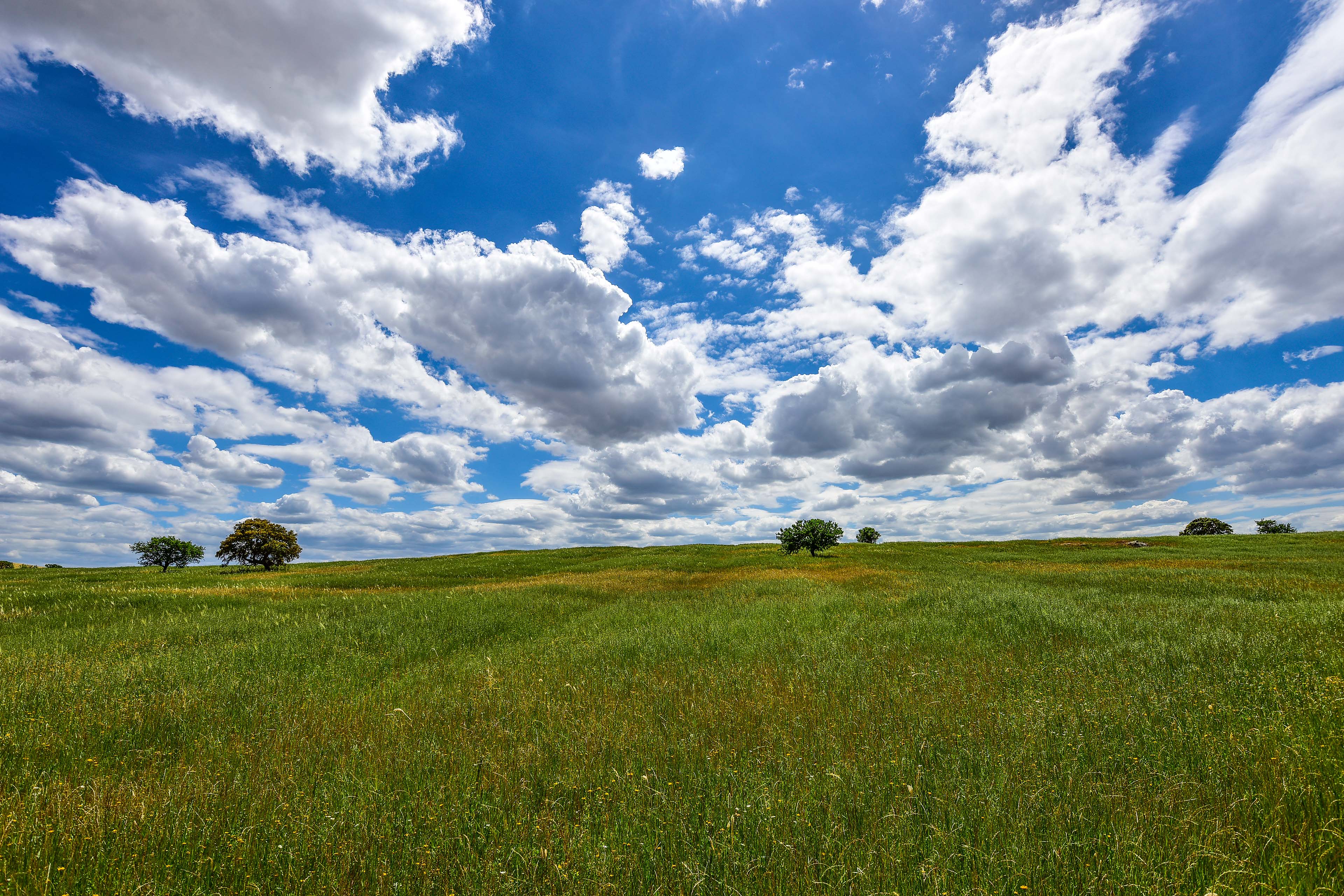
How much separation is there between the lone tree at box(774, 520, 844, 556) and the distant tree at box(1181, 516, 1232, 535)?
8061 centimetres

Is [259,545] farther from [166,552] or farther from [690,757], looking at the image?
[690,757]

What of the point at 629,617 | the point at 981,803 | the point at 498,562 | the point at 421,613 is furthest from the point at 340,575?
the point at 981,803

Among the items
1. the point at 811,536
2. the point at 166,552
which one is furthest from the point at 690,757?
the point at 166,552

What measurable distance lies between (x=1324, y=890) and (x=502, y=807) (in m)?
5.70

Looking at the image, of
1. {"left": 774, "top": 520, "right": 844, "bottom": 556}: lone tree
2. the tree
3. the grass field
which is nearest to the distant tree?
{"left": 774, "top": 520, "right": 844, "bottom": 556}: lone tree

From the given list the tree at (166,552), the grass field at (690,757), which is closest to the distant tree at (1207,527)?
the grass field at (690,757)

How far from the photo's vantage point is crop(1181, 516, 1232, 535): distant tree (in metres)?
87.1

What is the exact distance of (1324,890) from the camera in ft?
10.4

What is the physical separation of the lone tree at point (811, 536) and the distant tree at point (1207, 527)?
264 feet

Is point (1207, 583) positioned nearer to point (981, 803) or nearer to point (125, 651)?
point (981, 803)

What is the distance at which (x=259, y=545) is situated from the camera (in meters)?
43.0

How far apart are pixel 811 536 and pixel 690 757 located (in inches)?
1955

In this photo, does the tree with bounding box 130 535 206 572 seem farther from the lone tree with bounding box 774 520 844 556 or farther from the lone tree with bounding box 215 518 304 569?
the lone tree with bounding box 774 520 844 556

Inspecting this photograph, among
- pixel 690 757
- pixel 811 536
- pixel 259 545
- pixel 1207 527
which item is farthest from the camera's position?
pixel 1207 527
